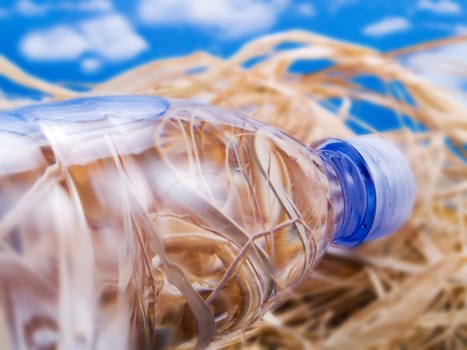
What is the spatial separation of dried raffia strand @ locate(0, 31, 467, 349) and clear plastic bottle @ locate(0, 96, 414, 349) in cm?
11

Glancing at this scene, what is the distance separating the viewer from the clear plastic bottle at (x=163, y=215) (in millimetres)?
248

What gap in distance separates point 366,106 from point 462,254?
0.18 meters

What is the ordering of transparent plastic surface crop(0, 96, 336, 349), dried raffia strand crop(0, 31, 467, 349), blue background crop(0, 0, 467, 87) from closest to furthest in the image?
1. transparent plastic surface crop(0, 96, 336, 349)
2. dried raffia strand crop(0, 31, 467, 349)
3. blue background crop(0, 0, 467, 87)

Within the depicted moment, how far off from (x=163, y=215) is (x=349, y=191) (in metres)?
0.11

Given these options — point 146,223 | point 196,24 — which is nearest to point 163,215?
point 146,223

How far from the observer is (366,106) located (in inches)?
21.8

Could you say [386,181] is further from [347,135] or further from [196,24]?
[196,24]

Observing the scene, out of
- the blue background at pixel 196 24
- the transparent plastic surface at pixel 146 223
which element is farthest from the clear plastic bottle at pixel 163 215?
the blue background at pixel 196 24

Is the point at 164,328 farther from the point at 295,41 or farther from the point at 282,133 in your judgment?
the point at 295,41

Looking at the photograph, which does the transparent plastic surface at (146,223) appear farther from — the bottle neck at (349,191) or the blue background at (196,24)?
the blue background at (196,24)

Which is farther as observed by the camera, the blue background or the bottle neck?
the blue background

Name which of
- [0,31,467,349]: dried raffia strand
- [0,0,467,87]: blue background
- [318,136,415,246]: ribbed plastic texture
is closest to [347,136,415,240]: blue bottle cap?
[318,136,415,246]: ribbed plastic texture

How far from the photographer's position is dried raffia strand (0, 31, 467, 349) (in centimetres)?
43

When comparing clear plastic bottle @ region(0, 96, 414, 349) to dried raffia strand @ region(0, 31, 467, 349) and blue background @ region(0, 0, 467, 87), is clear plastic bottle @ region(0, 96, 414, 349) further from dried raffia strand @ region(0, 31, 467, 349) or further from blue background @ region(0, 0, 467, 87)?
blue background @ region(0, 0, 467, 87)
